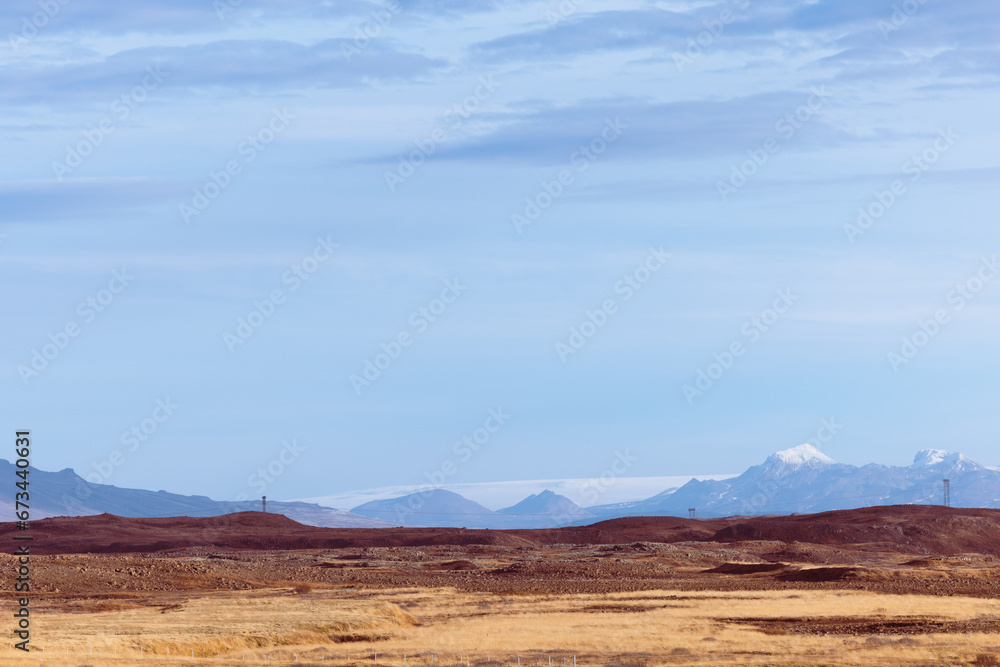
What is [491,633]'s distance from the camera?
54.2 metres

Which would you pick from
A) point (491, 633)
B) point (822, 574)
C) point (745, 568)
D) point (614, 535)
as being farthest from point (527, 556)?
point (491, 633)

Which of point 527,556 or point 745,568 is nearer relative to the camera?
point 745,568

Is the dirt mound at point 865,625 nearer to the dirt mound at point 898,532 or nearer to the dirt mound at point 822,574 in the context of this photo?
the dirt mound at point 822,574

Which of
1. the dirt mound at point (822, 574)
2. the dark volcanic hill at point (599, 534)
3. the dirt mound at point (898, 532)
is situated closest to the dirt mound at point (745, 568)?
the dirt mound at point (822, 574)

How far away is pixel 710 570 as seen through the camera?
9569cm

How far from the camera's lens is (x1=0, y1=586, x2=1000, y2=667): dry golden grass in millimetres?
46219

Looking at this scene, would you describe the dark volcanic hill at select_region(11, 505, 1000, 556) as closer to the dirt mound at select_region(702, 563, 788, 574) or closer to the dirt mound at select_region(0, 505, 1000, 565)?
the dirt mound at select_region(0, 505, 1000, 565)

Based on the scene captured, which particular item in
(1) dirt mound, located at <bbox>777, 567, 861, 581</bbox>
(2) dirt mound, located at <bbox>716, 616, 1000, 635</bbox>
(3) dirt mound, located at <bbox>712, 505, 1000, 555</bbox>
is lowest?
(2) dirt mound, located at <bbox>716, 616, 1000, 635</bbox>

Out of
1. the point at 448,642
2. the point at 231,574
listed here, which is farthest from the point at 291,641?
the point at 231,574

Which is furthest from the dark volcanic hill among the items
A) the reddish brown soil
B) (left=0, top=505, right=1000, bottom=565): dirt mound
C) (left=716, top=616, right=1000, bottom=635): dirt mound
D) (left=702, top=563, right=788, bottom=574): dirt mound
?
(left=716, top=616, right=1000, bottom=635): dirt mound

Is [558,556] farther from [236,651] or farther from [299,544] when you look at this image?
[236,651]

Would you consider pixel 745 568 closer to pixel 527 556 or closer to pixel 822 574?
pixel 822 574

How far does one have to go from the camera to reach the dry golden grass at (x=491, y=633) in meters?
46.2

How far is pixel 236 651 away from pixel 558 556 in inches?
2433
